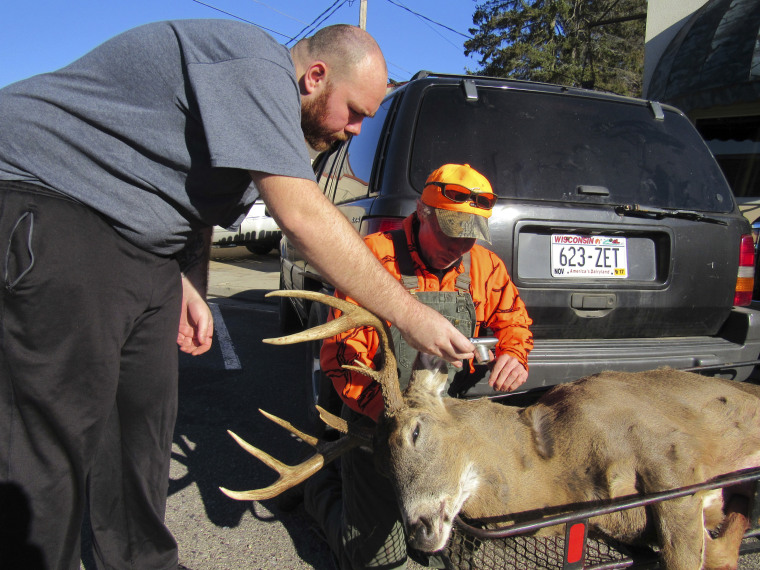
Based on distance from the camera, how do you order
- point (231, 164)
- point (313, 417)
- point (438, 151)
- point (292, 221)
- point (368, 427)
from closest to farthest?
point (231, 164) → point (292, 221) → point (368, 427) → point (438, 151) → point (313, 417)

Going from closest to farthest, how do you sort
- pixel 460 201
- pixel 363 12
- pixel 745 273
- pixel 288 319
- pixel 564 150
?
1. pixel 460 201
2. pixel 564 150
3. pixel 745 273
4. pixel 288 319
5. pixel 363 12

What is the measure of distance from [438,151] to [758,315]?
2.11 metres

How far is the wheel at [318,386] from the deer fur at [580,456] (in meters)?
1.00

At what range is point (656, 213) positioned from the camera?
129 inches

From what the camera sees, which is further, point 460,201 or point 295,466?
point 460,201

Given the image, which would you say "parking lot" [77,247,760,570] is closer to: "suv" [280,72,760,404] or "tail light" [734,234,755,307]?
"suv" [280,72,760,404]

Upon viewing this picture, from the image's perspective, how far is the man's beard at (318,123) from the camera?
207 cm

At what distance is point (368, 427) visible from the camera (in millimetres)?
2447

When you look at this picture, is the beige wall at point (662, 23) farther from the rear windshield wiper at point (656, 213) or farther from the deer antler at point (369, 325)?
the deer antler at point (369, 325)

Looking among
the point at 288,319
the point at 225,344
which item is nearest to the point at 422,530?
the point at 288,319

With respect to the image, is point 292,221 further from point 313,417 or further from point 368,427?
point 313,417

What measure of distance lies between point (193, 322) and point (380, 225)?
3.58 feet

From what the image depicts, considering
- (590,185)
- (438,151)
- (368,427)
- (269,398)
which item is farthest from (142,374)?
(269,398)

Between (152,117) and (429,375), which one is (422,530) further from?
(152,117)
